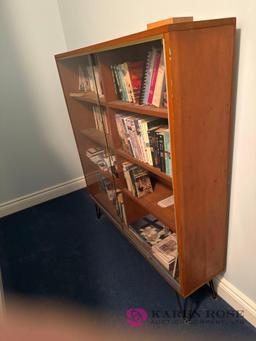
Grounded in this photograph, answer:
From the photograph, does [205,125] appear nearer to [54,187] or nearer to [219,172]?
[219,172]

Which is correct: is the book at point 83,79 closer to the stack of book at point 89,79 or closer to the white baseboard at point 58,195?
the stack of book at point 89,79

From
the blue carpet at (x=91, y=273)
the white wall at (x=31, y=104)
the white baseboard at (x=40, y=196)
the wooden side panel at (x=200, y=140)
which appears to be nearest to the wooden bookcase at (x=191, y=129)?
the wooden side panel at (x=200, y=140)

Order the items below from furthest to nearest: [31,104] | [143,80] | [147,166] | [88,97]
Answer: [31,104] → [88,97] → [147,166] → [143,80]

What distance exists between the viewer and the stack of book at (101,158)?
1.69m

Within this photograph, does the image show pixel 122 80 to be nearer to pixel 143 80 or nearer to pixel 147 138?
pixel 143 80

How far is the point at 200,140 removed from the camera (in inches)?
38.1

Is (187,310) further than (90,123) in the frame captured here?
No

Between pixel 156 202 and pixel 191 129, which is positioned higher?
pixel 191 129

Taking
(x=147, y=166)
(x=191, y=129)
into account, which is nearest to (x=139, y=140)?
(x=147, y=166)

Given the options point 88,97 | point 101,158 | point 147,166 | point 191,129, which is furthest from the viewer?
point 101,158

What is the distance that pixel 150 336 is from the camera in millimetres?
1338

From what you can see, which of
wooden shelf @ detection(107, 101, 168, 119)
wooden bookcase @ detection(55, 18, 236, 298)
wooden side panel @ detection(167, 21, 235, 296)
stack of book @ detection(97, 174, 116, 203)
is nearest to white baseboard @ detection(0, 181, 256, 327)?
wooden bookcase @ detection(55, 18, 236, 298)

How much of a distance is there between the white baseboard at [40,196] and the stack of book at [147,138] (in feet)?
5.10

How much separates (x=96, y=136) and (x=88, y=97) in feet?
1.01
